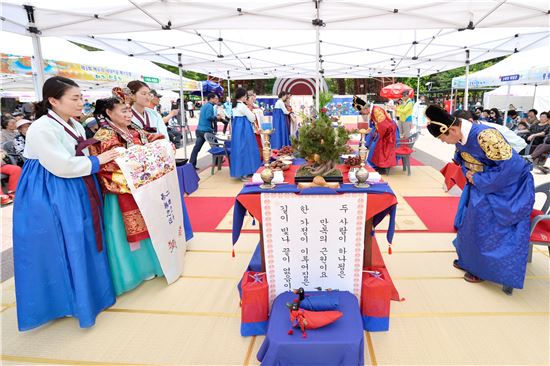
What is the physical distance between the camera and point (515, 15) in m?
4.10

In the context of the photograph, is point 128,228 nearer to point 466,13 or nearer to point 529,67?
point 466,13

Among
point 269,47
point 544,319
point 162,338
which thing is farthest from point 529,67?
point 162,338

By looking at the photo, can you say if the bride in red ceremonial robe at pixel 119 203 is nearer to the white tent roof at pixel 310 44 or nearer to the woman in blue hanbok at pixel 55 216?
the woman in blue hanbok at pixel 55 216

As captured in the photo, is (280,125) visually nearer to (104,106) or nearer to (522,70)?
(522,70)

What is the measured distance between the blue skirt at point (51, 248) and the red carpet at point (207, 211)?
1569 mm

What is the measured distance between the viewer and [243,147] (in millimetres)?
5328

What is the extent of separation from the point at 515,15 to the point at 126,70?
6250 mm

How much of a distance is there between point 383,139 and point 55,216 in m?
4.58

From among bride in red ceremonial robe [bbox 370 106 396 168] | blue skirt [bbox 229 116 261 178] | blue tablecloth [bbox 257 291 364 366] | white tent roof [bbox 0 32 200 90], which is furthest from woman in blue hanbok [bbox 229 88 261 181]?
blue tablecloth [bbox 257 291 364 366]

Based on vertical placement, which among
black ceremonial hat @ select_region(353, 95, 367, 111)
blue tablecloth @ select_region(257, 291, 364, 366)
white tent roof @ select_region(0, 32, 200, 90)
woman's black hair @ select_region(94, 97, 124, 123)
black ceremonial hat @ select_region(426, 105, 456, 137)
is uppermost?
white tent roof @ select_region(0, 32, 200, 90)

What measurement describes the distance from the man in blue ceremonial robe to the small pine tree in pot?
22.6 inches

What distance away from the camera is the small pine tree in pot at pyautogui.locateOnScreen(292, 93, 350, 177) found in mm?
2154

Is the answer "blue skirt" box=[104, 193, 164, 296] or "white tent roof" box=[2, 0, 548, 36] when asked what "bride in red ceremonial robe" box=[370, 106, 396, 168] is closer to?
"white tent roof" box=[2, 0, 548, 36]

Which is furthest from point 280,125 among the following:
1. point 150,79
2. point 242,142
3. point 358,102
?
point 150,79
